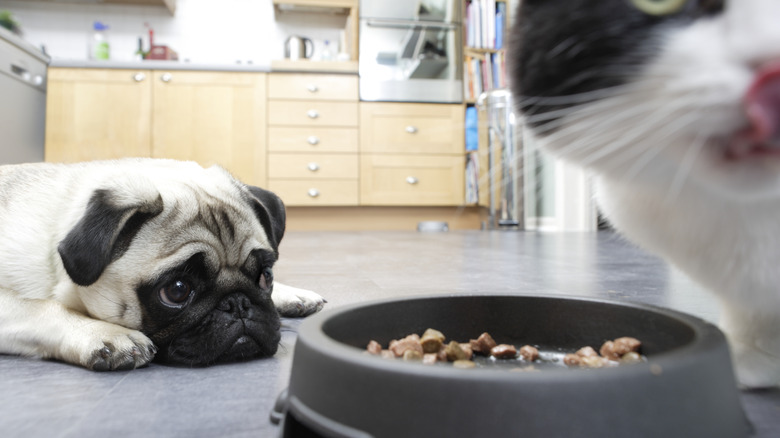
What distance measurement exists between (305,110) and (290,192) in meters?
0.74

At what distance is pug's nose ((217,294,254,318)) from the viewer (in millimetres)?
1066

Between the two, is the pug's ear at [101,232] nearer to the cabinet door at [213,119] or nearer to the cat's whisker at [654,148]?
the cat's whisker at [654,148]

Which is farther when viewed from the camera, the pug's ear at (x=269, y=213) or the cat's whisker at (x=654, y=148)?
the pug's ear at (x=269, y=213)

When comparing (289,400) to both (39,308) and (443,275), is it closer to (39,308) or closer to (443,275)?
(39,308)

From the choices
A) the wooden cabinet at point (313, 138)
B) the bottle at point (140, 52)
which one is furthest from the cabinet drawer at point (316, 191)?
the bottle at point (140, 52)

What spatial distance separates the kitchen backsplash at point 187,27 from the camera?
5.73m

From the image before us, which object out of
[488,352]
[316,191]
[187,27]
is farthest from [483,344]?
[187,27]

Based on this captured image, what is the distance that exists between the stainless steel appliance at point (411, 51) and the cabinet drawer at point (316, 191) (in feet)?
2.70

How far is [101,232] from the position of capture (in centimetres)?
99

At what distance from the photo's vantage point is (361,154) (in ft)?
17.8

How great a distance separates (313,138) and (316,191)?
474 millimetres

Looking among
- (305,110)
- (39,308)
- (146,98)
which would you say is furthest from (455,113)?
(39,308)

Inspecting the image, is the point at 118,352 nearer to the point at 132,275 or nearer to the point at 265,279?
the point at 132,275

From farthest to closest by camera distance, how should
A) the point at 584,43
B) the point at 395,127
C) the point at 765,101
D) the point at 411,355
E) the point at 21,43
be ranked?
the point at 395,127
the point at 21,43
the point at 411,355
the point at 584,43
the point at 765,101
